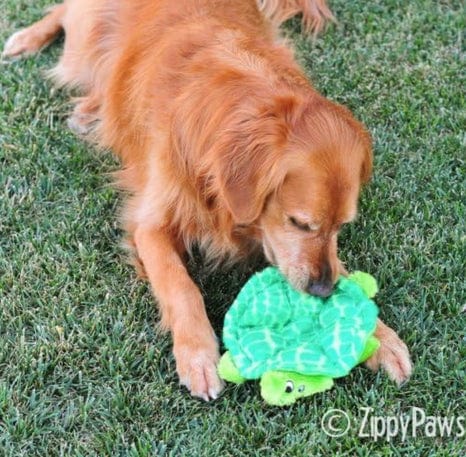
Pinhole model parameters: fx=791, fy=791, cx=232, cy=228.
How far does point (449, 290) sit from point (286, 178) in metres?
1.12

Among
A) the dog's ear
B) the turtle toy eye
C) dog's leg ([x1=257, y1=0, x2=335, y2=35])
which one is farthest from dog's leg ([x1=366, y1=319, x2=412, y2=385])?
dog's leg ([x1=257, y1=0, x2=335, y2=35])

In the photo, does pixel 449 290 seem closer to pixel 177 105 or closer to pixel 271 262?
pixel 271 262

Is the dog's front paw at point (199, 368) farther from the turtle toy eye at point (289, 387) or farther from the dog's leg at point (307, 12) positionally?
the dog's leg at point (307, 12)

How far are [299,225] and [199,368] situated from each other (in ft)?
2.39

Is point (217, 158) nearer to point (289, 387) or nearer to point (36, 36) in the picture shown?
point (289, 387)

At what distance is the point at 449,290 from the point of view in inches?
149

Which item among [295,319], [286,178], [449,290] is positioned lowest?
[449,290]

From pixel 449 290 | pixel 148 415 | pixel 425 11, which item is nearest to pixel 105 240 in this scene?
pixel 148 415

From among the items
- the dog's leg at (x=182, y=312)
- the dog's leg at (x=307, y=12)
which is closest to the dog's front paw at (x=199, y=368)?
the dog's leg at (x=182, y=312)

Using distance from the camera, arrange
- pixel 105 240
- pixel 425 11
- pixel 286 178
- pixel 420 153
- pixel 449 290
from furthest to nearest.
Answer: pixel 425 11, pixel 420 153, pixel 105 240, pixel 449 290, pixel 286 178

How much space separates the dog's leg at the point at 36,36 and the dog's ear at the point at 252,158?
2683mm

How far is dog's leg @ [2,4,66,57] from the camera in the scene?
5414 mm

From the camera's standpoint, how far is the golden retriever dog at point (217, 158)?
3207 mm

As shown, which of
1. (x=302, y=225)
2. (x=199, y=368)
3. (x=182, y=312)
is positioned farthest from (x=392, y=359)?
(x=182, y=312)
